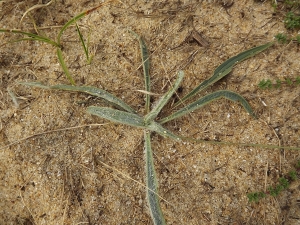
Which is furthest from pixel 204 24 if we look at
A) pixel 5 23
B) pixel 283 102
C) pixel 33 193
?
pixel 33 193

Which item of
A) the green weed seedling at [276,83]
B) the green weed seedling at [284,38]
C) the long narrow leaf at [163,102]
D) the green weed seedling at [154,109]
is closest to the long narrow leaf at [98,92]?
the green weed seedling at [154,109]

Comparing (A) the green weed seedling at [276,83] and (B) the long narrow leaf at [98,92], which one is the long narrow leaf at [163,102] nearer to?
(B) the long narrow leaf at [98,92]

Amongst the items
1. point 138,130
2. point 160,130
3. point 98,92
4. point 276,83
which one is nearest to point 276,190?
point 276,83

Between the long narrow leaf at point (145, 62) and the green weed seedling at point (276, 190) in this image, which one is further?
the long narrow leaf at point (145, 62)

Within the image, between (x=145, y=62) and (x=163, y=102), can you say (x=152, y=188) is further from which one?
(x=145, y=62)

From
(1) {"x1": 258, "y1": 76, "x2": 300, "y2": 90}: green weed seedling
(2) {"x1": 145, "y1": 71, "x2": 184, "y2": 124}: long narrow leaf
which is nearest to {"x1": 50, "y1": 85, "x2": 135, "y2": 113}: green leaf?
(2) {"x1": 145, "y1": 71, "x2": 184, "y2": 124}: long narrow leaf

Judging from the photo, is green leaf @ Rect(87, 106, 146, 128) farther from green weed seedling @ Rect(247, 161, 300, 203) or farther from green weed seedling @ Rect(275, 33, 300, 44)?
green weed seedling @ Rect(275, 33, 300, 44)
